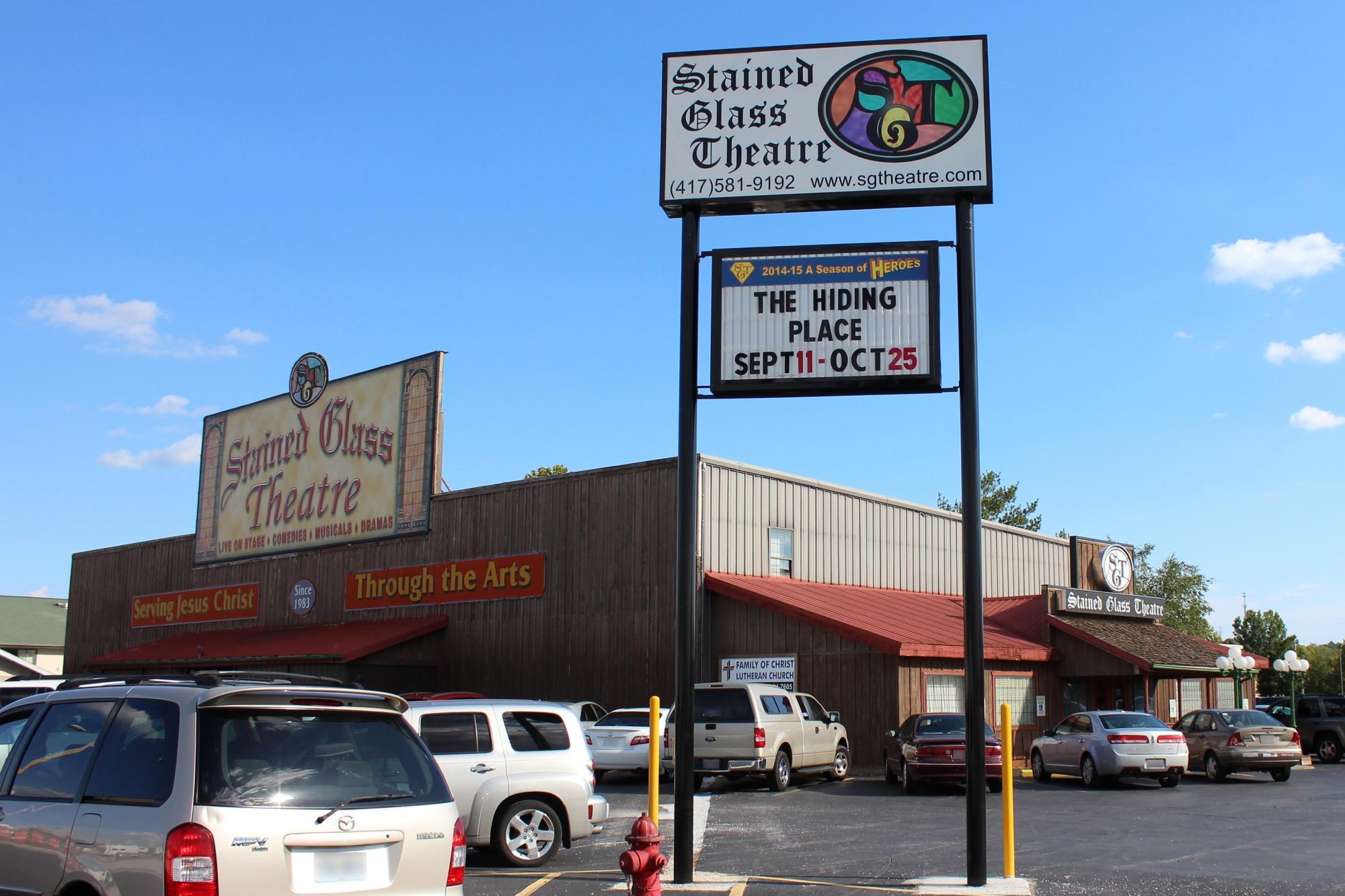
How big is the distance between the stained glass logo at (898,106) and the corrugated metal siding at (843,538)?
16579mm

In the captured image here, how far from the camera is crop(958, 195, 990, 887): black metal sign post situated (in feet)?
34.8

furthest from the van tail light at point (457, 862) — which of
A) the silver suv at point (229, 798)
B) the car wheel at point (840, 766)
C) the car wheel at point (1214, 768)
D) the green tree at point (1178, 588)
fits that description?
the green tree at point (1178, 588)

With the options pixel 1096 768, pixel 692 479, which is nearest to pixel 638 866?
pixel 692 479

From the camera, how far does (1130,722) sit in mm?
22672

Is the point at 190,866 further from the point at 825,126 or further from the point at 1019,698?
the point at 1019,698

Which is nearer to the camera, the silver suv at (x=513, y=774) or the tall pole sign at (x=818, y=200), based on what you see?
the tall pole sign at (x=818, y=200)

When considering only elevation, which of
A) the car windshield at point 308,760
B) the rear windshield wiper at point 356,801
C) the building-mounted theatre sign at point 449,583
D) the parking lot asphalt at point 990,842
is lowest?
the parking lot asphalt at point 990,842

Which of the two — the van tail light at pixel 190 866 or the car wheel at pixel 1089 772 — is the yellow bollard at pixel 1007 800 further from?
the car wheel at pixel 1089 772

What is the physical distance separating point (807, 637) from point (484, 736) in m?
15.3

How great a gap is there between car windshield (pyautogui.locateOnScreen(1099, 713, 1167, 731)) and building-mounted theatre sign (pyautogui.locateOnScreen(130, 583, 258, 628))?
2652cm

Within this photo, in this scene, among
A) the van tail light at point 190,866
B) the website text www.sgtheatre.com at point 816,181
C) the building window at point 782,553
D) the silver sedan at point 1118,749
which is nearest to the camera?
the van tail light at point 190,866

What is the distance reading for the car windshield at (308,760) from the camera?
230 inches

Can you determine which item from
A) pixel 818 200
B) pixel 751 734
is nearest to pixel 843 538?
pixel 751 734

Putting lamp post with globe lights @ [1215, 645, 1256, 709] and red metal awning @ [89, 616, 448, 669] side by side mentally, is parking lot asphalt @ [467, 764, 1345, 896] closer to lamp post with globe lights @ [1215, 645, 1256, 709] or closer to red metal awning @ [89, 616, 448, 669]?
lamp post with globe lights @ [1215, 645, 1256, 709]
